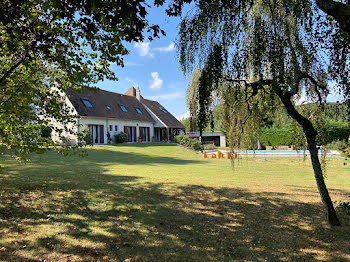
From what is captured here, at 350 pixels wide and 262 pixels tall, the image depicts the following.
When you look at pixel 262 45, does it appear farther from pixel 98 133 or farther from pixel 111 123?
pixel 111 123

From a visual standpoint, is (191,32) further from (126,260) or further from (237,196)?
(237,196)

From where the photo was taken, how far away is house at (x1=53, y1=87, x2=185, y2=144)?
24000 millimetres

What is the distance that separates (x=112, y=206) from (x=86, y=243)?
74.2 inches

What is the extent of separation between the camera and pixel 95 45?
225 inches

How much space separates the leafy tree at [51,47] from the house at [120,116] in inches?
553

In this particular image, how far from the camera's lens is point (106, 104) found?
2781cm

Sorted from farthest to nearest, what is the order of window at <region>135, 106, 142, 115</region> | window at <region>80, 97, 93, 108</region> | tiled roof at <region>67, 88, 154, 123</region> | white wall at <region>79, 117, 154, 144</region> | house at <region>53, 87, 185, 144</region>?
window at <region>135, 106, 142, 115</region> < window at <region>80, 97, 93, 108</region> < tiled roof at <region>67, 88, 154, 123</region> < house at <region>53, 87, 185, 144</region> < white wall at <region>79, 117, 154, 144</region>

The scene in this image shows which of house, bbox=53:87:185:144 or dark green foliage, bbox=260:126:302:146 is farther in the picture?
dark green foliage, bbox=260:126:302:146

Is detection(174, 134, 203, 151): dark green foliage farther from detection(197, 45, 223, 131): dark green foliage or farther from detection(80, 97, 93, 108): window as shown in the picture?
detection(197, 45, 223, 131): dark green foliage

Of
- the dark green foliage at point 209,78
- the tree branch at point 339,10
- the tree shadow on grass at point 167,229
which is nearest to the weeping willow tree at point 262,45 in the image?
the dark green foliage at point 209,78

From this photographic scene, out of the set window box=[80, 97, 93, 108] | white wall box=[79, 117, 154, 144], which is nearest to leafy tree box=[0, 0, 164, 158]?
white wall box=[79, 117, 154, 144]

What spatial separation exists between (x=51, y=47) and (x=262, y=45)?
4.38m

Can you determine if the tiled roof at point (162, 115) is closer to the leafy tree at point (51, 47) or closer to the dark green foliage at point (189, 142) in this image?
the dark green foliage at point (189, 142)

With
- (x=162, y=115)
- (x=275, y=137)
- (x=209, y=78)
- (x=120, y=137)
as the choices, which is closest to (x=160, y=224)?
(x=209, y=78)
